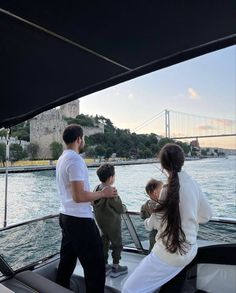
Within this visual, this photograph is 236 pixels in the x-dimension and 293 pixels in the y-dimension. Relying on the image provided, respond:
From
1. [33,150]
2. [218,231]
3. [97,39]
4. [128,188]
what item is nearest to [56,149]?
[33,150]

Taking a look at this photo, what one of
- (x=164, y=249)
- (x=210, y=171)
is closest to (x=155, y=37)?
(x=164, y=249)

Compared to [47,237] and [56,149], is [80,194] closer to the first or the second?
[47,237]

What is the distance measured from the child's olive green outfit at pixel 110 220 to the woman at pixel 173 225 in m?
0.81

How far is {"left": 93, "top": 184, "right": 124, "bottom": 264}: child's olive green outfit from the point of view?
7.78 feet

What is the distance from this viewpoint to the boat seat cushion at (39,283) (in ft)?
5.12

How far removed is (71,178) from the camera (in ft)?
5.51

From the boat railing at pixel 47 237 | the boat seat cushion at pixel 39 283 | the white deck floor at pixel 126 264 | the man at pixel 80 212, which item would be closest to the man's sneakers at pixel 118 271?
the white deck floor at pixel 126 264

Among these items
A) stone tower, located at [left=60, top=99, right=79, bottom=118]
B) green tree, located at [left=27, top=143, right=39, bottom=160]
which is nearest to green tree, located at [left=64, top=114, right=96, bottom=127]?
stone tower, located at [left=60, top=99, right=79, bottom=118]

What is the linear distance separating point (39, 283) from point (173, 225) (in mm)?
702

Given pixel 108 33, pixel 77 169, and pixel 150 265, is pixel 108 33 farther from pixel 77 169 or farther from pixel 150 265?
pixel 150 265

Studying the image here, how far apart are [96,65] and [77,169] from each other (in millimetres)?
521

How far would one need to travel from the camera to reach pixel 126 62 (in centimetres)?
138

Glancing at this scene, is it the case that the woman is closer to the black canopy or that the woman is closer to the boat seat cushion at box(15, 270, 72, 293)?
the boat seat cushion at box(15, 270, 72, 293)

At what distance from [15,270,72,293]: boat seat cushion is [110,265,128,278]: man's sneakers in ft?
1.90
